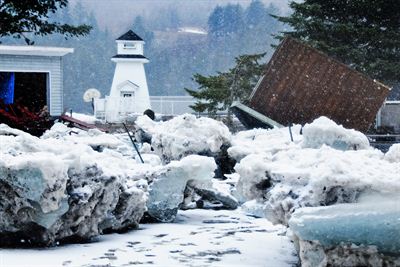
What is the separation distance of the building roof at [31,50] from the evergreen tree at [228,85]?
7000mm

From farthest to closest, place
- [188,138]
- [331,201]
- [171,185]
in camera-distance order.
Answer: [188,138], [171,185], [331,201]

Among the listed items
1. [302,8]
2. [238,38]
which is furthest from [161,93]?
[302,8]

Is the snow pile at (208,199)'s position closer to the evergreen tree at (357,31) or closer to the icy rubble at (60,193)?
the icy rubble at (60,193)

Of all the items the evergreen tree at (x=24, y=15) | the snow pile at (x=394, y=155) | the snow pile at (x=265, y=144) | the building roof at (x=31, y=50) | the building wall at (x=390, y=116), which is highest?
the evergreen tree at (x=24, y=15)

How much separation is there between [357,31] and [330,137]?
1895 cm

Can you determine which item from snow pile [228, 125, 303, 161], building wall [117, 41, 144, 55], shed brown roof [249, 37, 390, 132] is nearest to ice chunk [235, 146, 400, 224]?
snow pile [228, 125, 303, 161]

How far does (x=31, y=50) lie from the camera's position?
21.2m

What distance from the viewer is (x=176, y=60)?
Answer: 86.4m

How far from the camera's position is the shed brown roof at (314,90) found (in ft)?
59.0

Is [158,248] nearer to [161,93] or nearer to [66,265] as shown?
[66,265]

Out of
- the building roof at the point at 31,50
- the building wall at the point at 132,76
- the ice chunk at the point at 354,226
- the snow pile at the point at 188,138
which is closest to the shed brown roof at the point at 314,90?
the snow pile at the point at 188,138

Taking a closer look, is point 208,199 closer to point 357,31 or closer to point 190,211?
point 190,211

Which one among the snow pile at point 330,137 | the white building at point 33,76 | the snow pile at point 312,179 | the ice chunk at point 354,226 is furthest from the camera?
the white building at point 33,76

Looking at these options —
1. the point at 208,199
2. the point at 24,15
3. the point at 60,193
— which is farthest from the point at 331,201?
the point at 24,15
